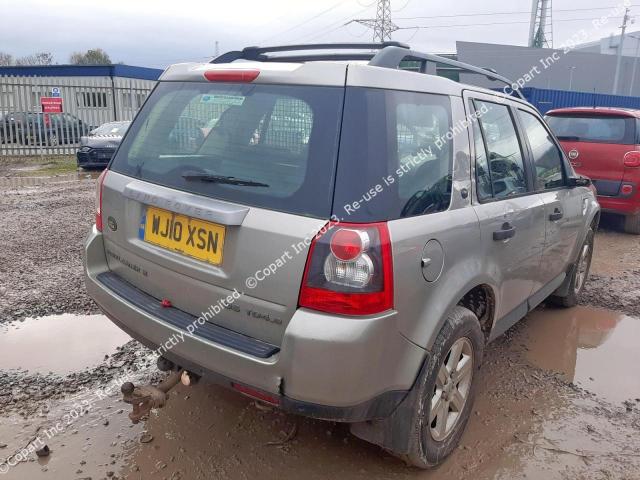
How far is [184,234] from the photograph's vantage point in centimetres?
228

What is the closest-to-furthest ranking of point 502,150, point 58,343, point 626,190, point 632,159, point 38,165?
point 502,150 → point 58,343 → point 632,159 → point 626,190 → point 38,165

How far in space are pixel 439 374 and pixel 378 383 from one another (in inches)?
20.0

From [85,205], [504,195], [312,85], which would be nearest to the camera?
[312,85]

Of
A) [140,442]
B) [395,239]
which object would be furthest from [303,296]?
[140,442]

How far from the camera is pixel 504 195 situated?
2.91m

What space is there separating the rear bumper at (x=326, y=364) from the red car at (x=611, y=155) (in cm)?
608

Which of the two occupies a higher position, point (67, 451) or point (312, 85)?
point (312, 85)

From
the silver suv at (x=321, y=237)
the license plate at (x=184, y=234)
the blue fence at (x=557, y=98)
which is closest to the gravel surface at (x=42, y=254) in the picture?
the silver suv at (x=321, y=237)

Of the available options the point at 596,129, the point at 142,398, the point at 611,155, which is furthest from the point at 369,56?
the point at 596,129

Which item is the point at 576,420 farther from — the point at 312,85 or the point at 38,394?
the point at 38,394

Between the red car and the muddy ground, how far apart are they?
301cm

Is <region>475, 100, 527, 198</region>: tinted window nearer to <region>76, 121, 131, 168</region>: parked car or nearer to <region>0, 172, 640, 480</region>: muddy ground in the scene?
<region>0, 172, 640, 480</region>: muddy ground

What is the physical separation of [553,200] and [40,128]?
16.5 metres

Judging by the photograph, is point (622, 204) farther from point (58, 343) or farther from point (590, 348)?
point (58, 343)
